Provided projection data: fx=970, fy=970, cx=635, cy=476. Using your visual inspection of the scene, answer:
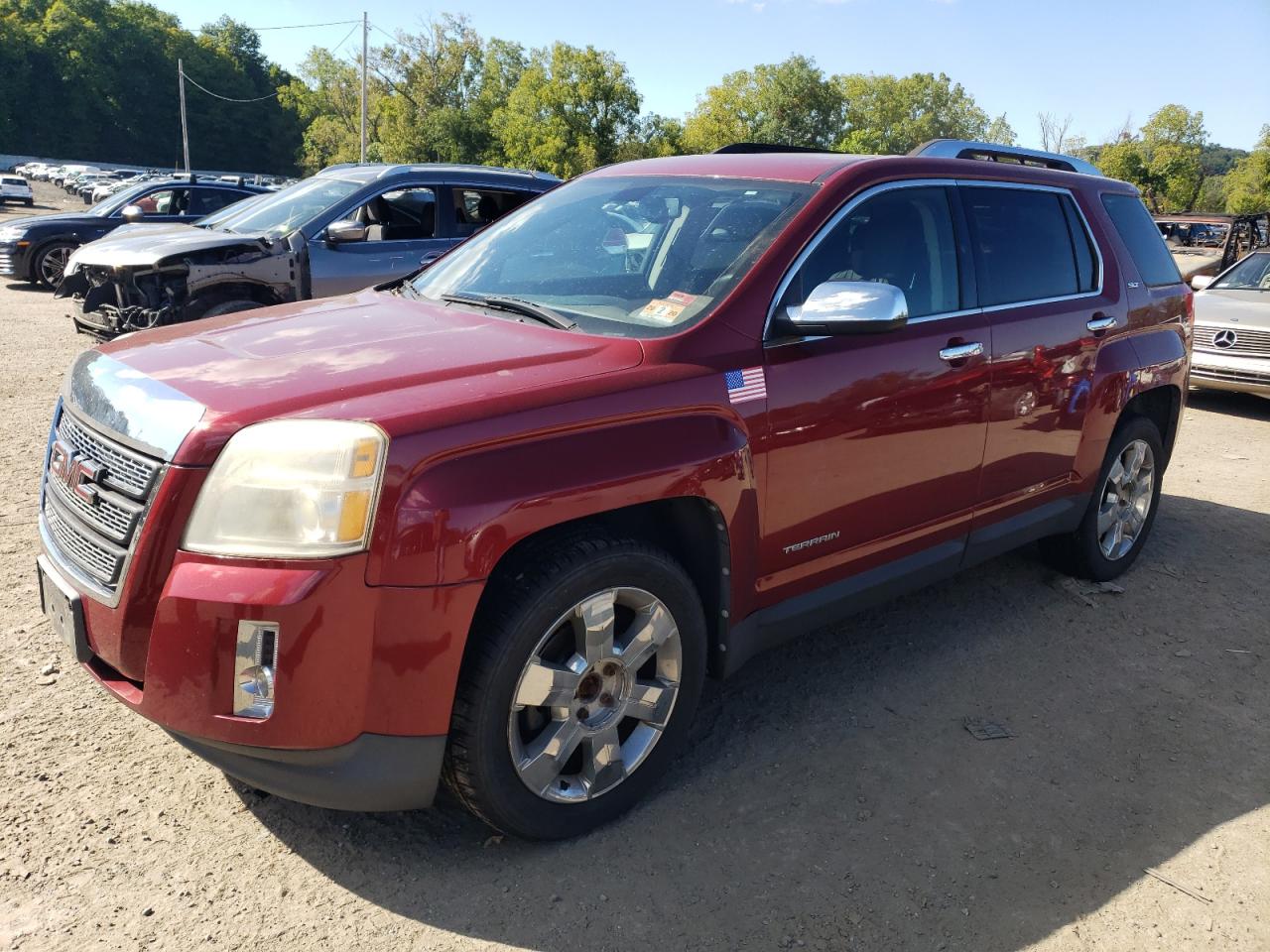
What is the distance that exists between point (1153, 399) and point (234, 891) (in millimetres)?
4600

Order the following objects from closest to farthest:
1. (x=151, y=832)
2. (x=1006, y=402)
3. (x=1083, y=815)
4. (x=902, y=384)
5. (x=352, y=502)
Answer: (x=352, y=502)
(x=151, y=832)
(x=1083, y=815)
(x=902, y=384)
(x=1006, y=402)

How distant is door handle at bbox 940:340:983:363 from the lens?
341 cm

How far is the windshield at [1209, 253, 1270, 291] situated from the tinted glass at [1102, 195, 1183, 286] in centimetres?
647

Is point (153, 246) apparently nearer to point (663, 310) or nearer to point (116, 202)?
point (663, 310)

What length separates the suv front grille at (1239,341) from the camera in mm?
9016

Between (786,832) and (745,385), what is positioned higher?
(745,385)

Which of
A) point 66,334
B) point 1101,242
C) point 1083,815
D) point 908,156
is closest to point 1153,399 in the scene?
point 1101,242

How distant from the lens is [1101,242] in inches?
172

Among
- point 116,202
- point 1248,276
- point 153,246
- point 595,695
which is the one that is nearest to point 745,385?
point 595,695

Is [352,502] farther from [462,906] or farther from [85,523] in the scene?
[462,906]

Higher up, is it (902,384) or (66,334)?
(902,384)

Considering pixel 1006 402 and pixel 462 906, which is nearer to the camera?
pixel 462 906

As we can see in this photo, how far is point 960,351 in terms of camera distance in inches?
137

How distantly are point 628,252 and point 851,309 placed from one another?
0.85 m
